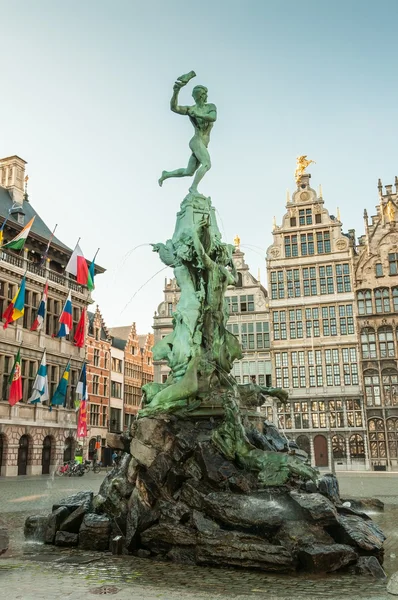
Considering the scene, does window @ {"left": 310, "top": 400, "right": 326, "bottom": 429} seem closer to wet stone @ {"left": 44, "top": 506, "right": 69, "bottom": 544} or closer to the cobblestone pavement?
the cobblestone pavement

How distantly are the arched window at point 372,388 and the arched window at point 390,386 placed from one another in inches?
19.7

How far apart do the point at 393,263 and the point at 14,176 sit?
95.4 feet

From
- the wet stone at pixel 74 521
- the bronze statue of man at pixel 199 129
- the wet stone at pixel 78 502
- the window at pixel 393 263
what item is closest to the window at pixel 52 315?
the window at pixel 393 263

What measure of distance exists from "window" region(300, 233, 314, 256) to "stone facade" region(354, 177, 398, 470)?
11.9ft

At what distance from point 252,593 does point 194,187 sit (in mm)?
10585

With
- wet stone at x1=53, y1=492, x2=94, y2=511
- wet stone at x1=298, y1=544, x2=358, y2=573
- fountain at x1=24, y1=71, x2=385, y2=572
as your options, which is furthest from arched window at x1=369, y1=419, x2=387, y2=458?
wet stone at x1=298, y1=544, x2=358, y2=573

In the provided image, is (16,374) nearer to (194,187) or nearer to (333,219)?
(194,187)

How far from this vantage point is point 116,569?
8.05 meters

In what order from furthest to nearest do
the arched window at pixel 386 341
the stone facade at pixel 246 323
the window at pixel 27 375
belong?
the stone facade at pixel 246 323, the arched window at pixel 386 341, the window at pixel 27 375

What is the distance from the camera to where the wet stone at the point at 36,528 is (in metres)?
10.4

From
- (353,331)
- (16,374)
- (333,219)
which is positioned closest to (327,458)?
(353,331)

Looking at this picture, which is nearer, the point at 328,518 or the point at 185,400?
the point at 328,518

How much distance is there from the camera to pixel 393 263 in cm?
4459

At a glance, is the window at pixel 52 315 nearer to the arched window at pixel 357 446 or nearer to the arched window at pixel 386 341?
the arched window at pixel 357 446
